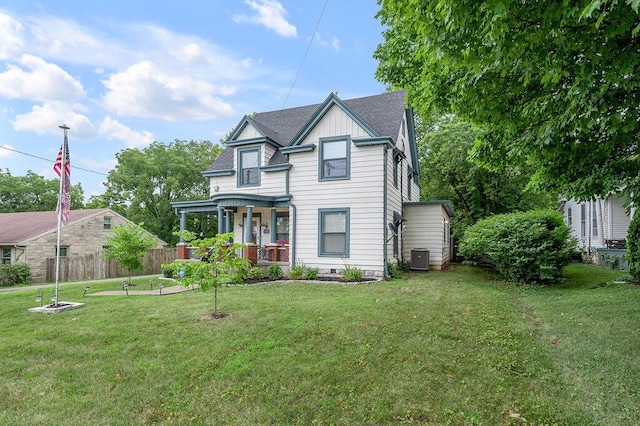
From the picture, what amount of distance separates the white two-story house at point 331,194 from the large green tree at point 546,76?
5979mm

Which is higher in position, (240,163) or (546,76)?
(240,163)

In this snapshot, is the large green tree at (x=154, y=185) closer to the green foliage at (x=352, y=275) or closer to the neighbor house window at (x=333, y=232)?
the neighbor house window at (x=333, y=232)

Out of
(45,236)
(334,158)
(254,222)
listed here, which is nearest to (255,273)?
(254,222)

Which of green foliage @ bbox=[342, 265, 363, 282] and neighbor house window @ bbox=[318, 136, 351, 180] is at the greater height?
neighbor house window @ bbox=[318, 136, 351, 180]

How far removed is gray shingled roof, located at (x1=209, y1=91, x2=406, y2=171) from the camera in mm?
14320

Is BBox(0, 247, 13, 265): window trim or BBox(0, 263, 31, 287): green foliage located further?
BBox(0, 247, 13, 265): window trim

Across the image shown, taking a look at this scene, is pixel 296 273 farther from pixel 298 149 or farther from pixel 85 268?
pixel 85 268

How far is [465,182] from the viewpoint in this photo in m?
21.5

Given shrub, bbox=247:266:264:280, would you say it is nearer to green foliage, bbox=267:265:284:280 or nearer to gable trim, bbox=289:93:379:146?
green foliage, bbox=267:265:284:280

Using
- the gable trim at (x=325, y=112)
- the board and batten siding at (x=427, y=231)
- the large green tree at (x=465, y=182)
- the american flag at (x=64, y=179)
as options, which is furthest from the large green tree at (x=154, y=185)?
the american flag at (x=64, y=179)

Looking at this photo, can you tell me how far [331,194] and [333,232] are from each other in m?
1.49

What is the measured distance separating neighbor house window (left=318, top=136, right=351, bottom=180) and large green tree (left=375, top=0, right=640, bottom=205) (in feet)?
20.1

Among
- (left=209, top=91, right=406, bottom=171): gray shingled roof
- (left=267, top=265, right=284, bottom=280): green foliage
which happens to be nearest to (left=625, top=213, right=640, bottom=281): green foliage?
(left=209, top=91, right=406, bottom=171): gray shingled roof

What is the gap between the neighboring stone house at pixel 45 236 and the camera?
20234 mm
